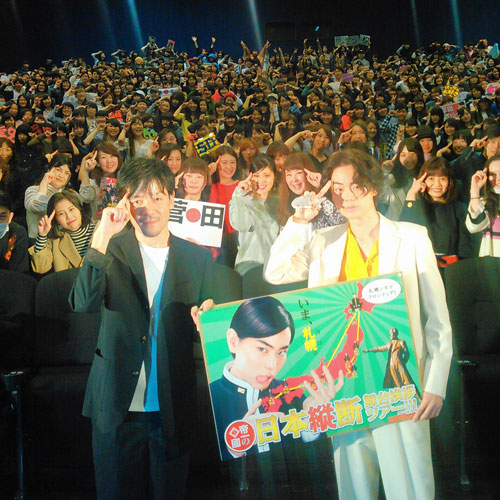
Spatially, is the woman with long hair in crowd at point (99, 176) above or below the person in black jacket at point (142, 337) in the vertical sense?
above

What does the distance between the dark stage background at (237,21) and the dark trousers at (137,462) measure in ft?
7.94

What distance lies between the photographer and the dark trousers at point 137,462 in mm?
1779

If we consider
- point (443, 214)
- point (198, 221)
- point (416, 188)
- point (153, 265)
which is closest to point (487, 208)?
point (443, 214)

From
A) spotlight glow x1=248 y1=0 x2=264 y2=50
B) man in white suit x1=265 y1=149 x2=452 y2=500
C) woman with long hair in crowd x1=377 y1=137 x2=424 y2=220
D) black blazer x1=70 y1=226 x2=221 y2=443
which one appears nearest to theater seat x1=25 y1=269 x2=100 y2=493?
black blazer x1=70 y1=226 x2=221 y2=443

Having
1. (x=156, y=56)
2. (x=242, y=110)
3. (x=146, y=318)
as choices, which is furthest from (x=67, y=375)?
(x=156, y=56)

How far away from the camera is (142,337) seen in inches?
74.5

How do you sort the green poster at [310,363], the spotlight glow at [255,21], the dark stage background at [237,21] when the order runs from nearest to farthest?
the green poster at [310,363] → the dark stage background at [237,21] → the spotlight glow at [255,21]

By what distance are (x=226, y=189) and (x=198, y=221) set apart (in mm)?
310

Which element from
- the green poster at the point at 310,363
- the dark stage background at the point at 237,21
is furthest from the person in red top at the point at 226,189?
the dark stage background at the point at 237,21

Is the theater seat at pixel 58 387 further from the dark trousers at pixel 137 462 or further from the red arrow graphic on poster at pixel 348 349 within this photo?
the red arrow graphic on poster at pixel 348 349

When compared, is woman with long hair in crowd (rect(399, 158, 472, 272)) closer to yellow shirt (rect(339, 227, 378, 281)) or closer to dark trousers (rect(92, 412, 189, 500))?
yellow shirt (rect(339, 227, 378, 281))

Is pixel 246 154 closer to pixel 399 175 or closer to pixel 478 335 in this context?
pixel 399 175

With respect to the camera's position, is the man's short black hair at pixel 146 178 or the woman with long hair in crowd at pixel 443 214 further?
the woman with long hair in crowd at pixel 443 214

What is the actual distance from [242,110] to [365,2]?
0.95 m
